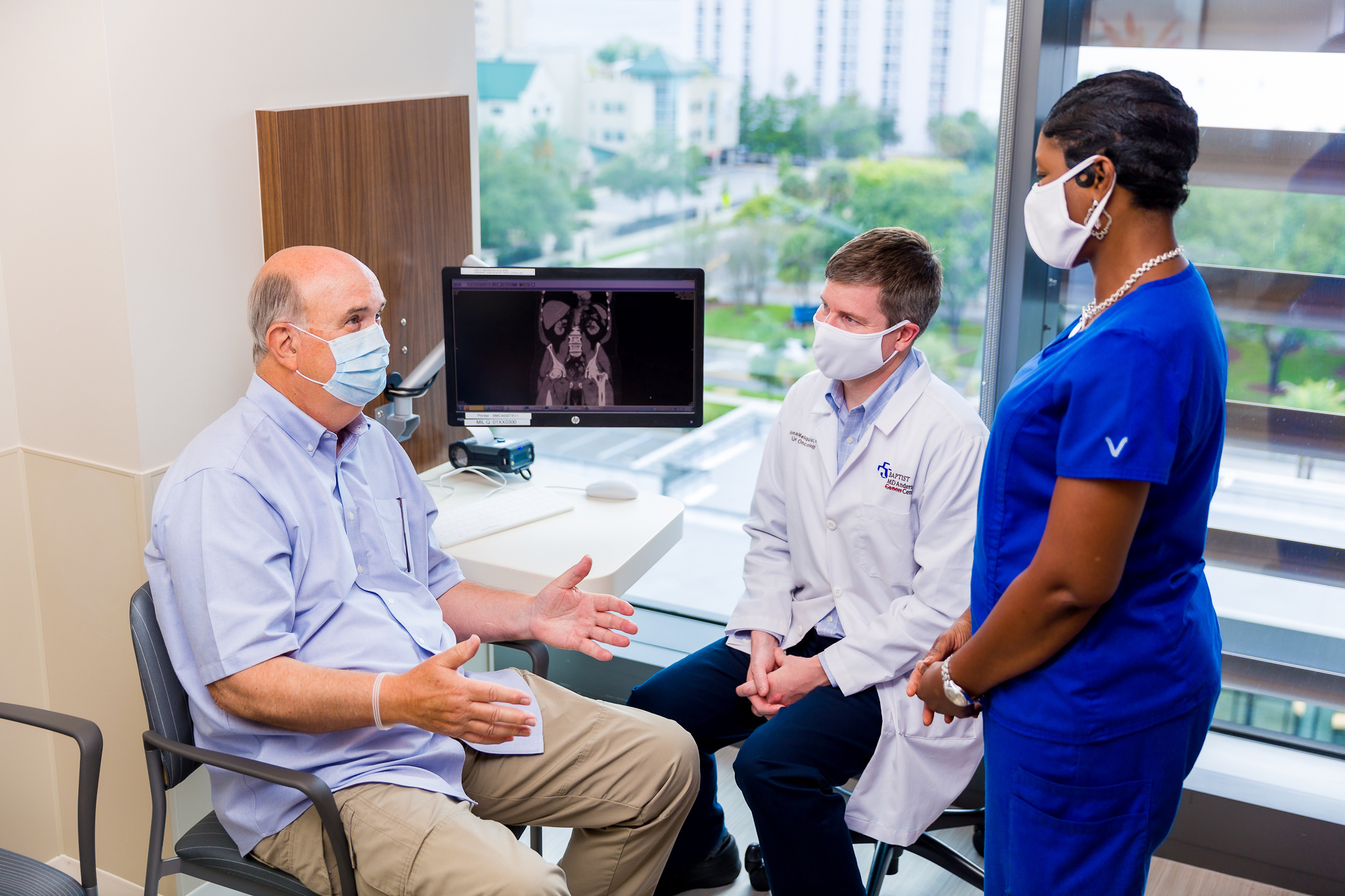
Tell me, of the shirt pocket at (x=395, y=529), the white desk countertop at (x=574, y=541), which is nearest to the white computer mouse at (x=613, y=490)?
the white desk countertop at (x=574, y=541)

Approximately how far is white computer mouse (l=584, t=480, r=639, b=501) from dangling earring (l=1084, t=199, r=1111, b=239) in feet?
4.25

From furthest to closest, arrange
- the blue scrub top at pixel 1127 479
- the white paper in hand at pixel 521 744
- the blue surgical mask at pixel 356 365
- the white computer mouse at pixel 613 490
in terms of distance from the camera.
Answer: the white computer mouse at pixel 613 490, the white paper in hand at pixel 521 744, the blue surgical mask at pixel 356 365, the blue scrub top at pixel 1127 479

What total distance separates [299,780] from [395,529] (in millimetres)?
523

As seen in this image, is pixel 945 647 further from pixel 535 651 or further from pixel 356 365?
pixel 356 365

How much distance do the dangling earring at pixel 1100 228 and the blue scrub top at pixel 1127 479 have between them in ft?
0.29

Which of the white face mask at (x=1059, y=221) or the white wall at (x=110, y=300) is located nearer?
the white face mask at (x=1059, y=221)

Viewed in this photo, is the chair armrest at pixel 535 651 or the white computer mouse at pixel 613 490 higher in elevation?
the white computer mouse at pixel 613 490

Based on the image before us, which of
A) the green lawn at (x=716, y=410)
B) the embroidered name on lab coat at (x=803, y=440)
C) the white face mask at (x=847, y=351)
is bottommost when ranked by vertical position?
the green lawn at (x=716, y=410)

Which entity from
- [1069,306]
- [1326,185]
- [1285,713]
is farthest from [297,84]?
[1285,713]

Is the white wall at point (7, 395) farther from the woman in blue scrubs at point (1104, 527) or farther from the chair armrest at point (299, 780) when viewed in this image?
the woman in blue scrubs at point (1104, 527)

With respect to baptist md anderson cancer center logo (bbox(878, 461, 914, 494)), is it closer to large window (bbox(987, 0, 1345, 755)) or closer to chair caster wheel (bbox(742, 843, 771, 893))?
large window (bbox(987, 0, 1345, 755))

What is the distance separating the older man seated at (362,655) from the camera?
5.02 ft

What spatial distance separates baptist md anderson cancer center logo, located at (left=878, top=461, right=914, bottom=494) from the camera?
194 centimetres

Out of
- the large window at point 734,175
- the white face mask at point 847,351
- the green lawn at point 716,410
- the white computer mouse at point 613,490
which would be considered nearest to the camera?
the white face mask at point 847,351
